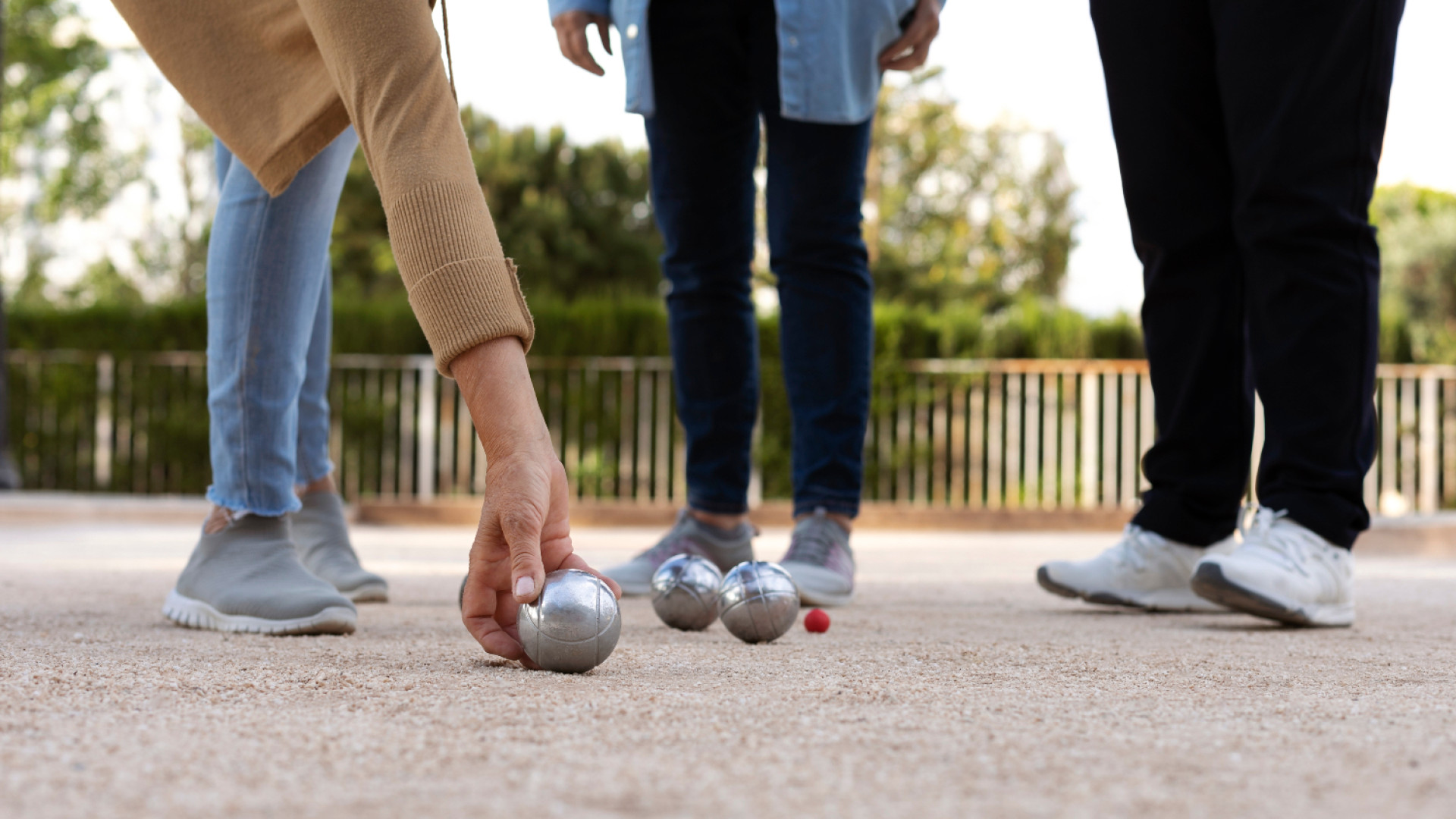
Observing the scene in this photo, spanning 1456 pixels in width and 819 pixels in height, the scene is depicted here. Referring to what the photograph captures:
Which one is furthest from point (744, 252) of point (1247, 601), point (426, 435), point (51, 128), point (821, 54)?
point (51, 128)

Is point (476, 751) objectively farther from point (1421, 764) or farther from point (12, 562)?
point (12, 562)

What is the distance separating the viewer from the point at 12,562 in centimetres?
316

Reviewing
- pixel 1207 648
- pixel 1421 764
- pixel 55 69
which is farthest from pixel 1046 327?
pixel 55 69

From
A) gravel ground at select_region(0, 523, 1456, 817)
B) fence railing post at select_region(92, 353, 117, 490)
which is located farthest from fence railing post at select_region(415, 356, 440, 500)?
gravel ground at select_region(0, 523, 1456, 817)

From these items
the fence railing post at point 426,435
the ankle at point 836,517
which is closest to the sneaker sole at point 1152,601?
the ankle at point 836,517

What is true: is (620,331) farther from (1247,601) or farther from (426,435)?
(1247,601)

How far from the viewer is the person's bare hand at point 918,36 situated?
2424mm

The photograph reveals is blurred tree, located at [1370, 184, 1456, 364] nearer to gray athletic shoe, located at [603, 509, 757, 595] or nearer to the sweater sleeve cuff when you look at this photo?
gray athletic shoe, located at [603, 509, 757, 595]

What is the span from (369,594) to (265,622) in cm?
55

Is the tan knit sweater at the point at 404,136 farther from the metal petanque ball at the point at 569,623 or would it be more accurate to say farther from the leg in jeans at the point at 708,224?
the leg in jeans at the point at 708,224

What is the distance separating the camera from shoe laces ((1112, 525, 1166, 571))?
7.09 ft

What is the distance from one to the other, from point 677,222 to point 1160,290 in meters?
0.93

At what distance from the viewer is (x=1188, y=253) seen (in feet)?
7.18

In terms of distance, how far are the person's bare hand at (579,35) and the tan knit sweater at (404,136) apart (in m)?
1.02
